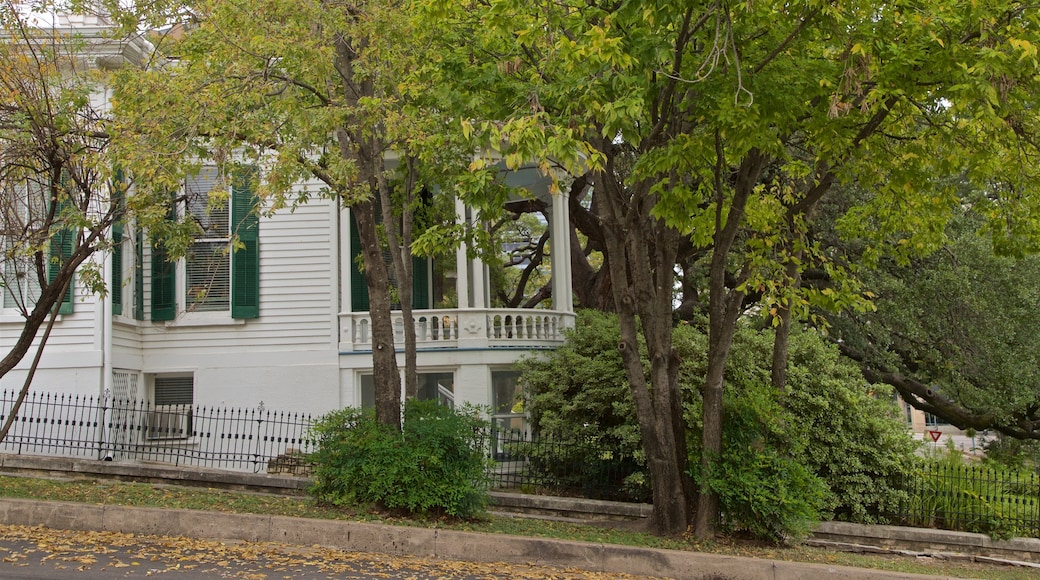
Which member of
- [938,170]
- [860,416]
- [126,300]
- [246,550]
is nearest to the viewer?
[246,550]

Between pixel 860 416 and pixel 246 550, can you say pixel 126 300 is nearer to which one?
pixel 246 550

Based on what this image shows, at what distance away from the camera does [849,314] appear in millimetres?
17312

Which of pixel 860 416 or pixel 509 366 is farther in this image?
pixel 509 366

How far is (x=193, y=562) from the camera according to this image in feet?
26.7

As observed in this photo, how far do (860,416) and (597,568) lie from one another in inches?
229

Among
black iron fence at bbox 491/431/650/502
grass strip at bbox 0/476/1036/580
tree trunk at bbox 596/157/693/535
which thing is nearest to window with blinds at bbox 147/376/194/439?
grass strip at bbox 0/476/1036/580

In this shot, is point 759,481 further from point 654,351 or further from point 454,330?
point 454,330

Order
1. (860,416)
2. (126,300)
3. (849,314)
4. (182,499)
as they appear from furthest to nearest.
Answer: (849,314) < (126,300) < (860,416) < (182,499)

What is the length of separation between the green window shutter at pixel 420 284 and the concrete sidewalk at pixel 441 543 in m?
8.62

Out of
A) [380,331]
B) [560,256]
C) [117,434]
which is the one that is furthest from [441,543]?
[560,256]

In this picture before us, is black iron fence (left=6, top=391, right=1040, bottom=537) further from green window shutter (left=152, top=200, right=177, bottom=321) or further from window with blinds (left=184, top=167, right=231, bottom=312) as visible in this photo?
window with blinds (left=184, top=167, right=231, bottom=312)

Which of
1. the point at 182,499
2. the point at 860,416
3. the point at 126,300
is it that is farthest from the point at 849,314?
the point at 126,300

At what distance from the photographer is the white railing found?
1623 centimetres

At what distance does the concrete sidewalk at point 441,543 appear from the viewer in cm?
906
